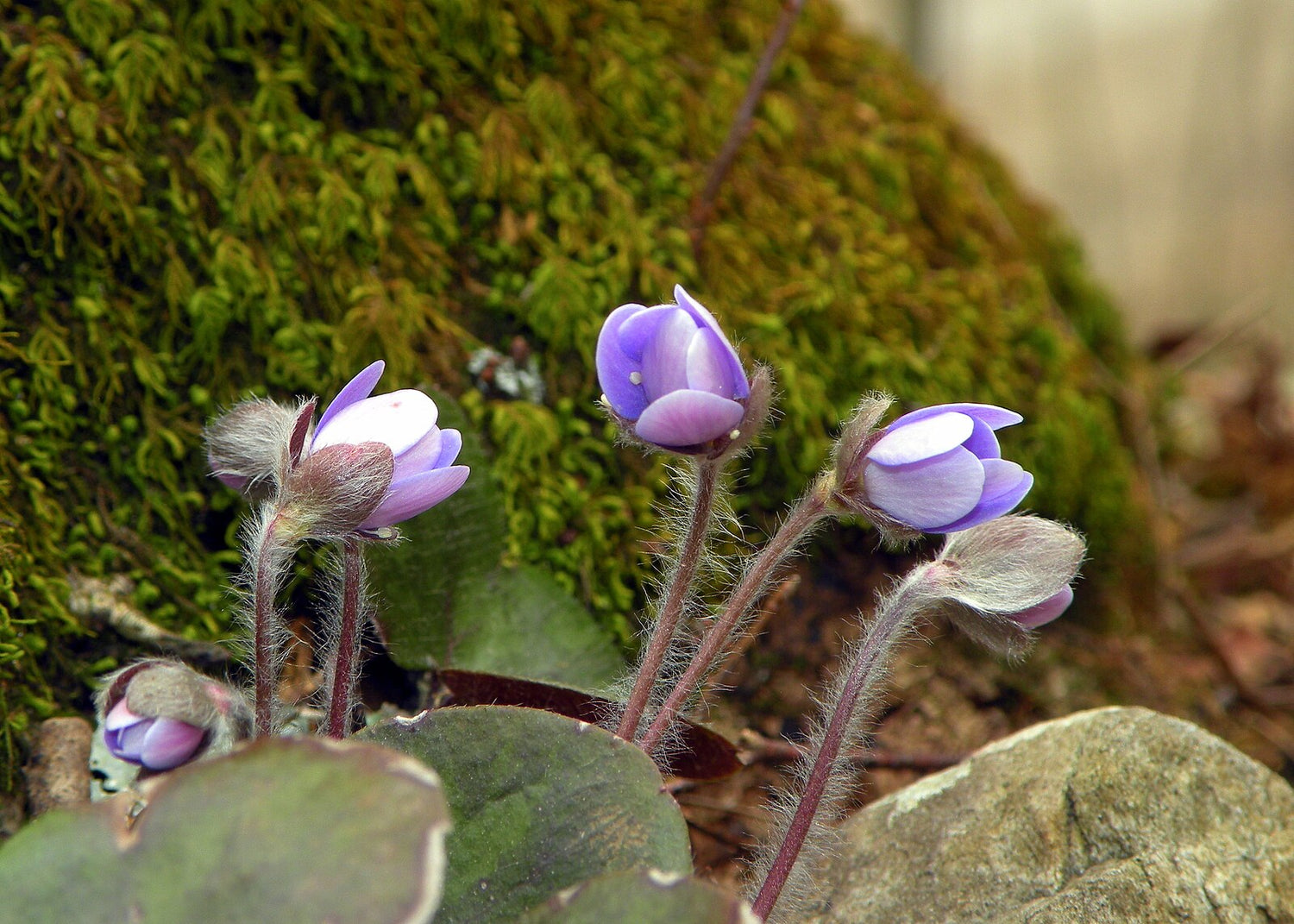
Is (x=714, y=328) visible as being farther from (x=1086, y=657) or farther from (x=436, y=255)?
(x=1086, y=657)

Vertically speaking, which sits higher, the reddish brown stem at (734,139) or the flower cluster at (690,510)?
the reddish brown stem at (734,139)

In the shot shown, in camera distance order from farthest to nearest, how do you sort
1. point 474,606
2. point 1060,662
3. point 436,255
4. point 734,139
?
point 1060,662
point 734,139
point 436,255
point 474,606

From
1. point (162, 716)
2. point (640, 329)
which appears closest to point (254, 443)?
point (162, 716)

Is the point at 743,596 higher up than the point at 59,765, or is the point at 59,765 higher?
the point at 743,596

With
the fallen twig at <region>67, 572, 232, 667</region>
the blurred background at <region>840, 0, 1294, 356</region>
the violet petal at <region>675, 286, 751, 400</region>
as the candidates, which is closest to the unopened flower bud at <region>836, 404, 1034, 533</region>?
the violet petal at <region>675, 286, 751, 400</region>

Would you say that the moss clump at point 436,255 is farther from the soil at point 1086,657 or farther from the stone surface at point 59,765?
the soil at point 1086,657

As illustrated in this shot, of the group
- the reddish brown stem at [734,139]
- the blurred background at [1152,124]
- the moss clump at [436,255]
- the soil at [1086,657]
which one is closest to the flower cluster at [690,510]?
the soil at [1086,657]

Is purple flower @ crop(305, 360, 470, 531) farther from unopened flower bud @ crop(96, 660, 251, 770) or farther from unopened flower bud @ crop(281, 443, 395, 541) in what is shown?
unopened flower bud @ crop(96, 660, 251, 770)
